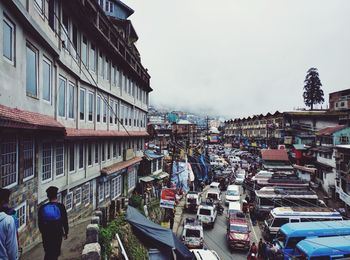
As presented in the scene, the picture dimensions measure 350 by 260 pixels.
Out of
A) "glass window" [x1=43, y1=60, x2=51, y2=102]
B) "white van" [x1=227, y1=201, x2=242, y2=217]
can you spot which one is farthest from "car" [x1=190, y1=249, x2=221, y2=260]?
"white van" [x1=227, y1=201, x2=242, y2=217]

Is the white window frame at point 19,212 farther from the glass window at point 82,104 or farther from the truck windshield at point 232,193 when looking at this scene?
the truck windshield at point 232,193

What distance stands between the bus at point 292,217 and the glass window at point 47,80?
1925 centimetres

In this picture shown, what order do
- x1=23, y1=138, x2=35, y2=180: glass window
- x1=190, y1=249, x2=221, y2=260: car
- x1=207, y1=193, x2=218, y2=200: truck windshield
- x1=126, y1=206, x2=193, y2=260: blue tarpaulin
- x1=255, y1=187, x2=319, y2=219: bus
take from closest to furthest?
x1=126, y1=206, x2=193, y2=260: blue tarpaulin < x1=23, y1=138, x2=35, y2=180: glass window < x1=190, y1=249, x2=221, y2=260: car < x1=255, y1=187, x2=319, y2=219: bus < x1=207, y1=193, x2=218, y2=200: truck windshield

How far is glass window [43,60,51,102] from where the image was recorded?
502 inches

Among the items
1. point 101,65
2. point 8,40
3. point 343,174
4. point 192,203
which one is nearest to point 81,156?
point 101,65

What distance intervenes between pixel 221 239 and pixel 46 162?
16584mm

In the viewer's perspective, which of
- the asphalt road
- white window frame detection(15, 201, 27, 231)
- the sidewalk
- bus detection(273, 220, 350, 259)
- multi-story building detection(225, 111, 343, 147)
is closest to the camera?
the sidewalk

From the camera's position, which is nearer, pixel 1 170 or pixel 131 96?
pixel 1 170

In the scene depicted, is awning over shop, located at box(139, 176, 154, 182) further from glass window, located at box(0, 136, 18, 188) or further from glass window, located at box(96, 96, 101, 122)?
glass window, located at box(0, 136, 18, 188)

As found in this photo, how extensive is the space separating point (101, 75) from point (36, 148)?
1076 cm

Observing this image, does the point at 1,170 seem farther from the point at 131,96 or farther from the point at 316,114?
the point at 316,114

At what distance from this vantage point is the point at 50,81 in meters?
13.4

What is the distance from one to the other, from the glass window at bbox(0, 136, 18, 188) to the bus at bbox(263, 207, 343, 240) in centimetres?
2022


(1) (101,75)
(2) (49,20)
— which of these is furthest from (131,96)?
(2) (49,20)
